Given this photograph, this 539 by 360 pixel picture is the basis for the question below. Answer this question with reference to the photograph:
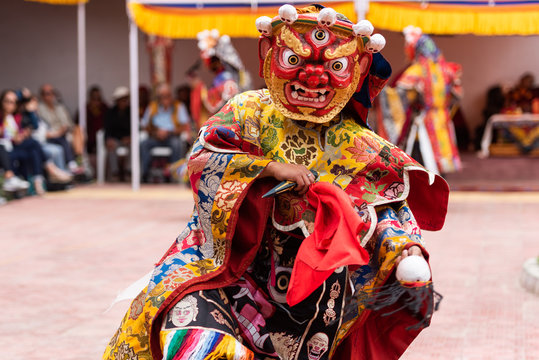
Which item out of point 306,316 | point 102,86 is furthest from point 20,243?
point 102,86

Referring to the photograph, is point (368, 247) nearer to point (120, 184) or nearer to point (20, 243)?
point (20, 243)

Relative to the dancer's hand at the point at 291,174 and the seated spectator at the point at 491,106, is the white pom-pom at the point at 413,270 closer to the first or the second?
the dancer's hand at the point at 291,174

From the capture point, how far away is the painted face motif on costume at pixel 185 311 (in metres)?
2.81

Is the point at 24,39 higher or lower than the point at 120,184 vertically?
higher

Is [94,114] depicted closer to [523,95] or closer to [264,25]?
[523,95]

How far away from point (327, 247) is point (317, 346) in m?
0.44

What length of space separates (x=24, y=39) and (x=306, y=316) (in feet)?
47.2

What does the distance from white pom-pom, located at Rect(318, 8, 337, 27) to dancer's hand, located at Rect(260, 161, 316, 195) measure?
1.57ft

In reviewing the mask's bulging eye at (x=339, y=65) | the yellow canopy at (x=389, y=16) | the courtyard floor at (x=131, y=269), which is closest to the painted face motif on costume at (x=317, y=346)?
the mask's bulging eye at (x=339, y=65)

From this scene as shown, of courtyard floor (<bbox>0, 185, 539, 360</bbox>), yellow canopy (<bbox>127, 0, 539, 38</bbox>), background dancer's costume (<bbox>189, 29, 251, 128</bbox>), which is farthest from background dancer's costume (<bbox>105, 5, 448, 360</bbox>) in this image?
yellow canopy (<bbox>127, 0, 539, 38</bbox>)


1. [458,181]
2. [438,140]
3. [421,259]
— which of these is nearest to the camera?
[421,259]

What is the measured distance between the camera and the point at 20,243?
8109 millimetres

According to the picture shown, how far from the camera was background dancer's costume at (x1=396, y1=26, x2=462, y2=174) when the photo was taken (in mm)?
10055

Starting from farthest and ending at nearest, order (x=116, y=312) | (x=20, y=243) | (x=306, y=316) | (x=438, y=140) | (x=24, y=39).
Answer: (x=24, y=39) < (x=438, y=140) < (x=20, y=243) < (x=116, y=312) < (x=306, y=316)
